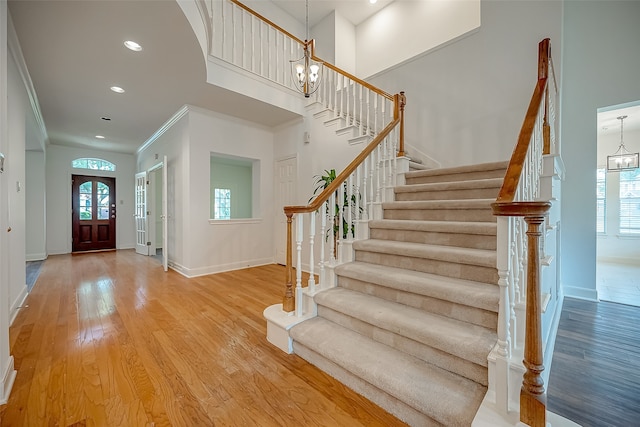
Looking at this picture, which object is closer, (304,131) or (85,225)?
(304,131)

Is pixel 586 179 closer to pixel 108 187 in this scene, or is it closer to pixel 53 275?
pixel 53 275

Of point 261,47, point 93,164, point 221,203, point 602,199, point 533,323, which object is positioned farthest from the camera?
point 221,203

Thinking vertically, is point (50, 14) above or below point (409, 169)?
above

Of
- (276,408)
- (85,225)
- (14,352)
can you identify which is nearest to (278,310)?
(276,408)

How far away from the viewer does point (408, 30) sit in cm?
484

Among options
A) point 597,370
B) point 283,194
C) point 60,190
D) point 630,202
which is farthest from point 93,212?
point 630,202

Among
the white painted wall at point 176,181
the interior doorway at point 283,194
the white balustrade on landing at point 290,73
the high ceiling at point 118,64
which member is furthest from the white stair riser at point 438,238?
the white painted wall at point 176,181

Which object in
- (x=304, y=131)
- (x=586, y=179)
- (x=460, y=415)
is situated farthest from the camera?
(x=304, y=131)

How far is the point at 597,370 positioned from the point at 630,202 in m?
6.37

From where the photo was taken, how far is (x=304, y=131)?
4.76 meters

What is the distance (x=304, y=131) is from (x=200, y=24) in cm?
224

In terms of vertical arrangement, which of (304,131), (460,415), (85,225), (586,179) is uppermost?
(304,131)

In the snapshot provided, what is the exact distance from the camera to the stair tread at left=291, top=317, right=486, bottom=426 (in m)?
1.27

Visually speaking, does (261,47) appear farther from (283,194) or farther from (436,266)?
(436,266)
